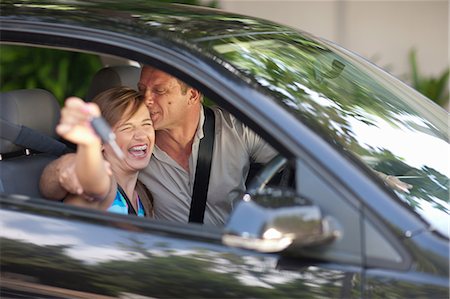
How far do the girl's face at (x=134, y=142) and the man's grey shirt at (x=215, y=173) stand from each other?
17cm

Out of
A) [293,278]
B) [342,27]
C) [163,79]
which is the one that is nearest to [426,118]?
[163,79]

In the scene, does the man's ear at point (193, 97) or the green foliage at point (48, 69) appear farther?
the green foliage at point (48, 69)

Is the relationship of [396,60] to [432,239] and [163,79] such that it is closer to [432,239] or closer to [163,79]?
[163,79]

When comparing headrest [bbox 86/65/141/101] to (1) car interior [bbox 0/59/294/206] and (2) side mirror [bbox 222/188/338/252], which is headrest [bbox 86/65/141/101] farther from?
(2) side mirror [bbox 222/188/338/252]

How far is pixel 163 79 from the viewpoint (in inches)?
134

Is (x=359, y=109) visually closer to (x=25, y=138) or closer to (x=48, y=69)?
(x=25, y=138)

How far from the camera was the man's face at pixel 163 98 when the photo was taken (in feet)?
11.2

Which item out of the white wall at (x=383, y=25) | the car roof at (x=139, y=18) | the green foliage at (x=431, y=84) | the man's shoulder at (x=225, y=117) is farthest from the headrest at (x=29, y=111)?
the green foliage at (x=431, y=84)

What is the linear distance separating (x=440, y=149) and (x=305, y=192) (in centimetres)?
87

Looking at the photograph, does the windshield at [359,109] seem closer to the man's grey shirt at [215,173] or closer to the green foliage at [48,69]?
the man's grey shirt at [215,173]

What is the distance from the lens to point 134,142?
11.1 feet

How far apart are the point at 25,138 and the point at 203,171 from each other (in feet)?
2.20

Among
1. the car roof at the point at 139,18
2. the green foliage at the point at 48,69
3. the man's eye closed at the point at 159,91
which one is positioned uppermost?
the car roof at the point at 139,18

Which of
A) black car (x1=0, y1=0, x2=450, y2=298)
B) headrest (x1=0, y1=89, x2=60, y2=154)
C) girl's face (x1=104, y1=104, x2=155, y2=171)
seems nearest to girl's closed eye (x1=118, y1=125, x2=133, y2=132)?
girl's face (x1=104, y1=104, x2=155, y2=171)
